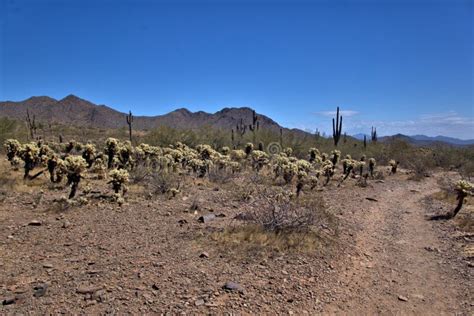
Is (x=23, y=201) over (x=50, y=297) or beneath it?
over

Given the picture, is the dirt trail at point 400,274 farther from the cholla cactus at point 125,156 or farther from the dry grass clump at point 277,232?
the cholla cactus at point 125,156

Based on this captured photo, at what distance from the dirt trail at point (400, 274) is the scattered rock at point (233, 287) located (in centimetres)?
110

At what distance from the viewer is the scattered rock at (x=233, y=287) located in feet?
15.7

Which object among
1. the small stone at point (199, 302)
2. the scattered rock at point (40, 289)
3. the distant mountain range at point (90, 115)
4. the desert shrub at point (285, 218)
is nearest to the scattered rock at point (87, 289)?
the scattered rock at point (40, 289)

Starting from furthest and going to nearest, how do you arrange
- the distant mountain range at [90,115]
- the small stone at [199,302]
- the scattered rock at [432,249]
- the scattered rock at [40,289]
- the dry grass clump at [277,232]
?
the distant mountain range at [90,115] → the scattered rock at [432,249] → the dry grass clump at [277,232] → the small stone at [199,302] → the scattered rock at [40,289]

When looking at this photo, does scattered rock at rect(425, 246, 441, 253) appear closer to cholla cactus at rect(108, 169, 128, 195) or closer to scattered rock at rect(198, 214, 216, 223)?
scattered rock at rect(198, 214, 216, 223)

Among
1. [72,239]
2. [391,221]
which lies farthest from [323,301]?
[391,221]

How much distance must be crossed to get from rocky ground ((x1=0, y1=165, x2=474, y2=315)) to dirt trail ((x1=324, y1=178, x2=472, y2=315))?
0.07 ft

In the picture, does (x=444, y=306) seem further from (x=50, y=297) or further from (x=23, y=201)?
(x=23, y=201)

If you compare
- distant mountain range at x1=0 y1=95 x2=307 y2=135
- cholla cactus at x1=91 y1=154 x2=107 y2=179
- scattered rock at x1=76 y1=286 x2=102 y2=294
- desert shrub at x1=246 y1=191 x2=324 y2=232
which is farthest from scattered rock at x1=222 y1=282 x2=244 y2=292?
distant mountain range at x1=0 y1=95 x2=307 y2=135

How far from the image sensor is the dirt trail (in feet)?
15.8

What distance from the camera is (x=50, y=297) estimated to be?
427 cm

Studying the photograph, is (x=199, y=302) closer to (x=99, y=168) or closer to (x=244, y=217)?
(x=244, y=217)

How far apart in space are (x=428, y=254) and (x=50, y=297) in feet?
20.9
